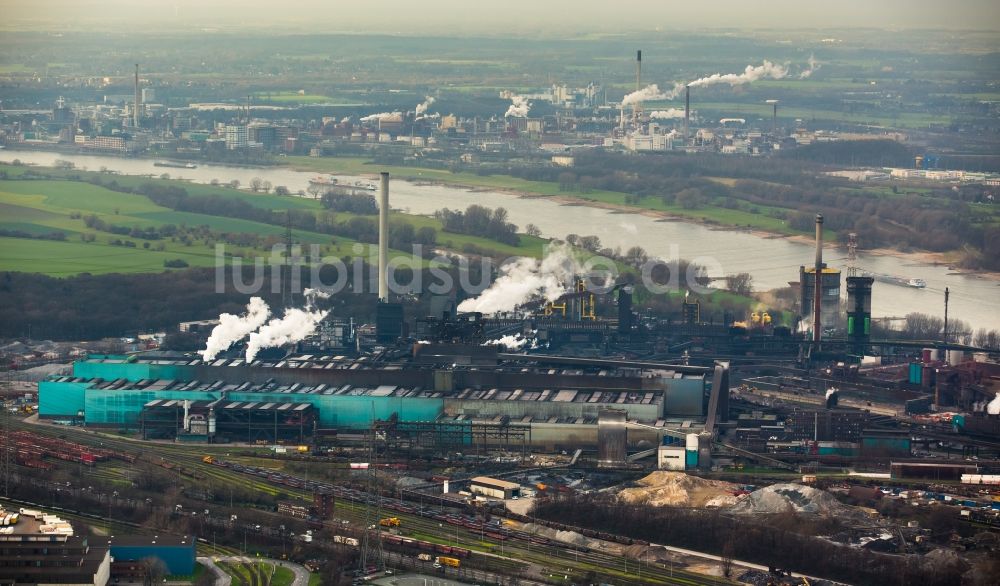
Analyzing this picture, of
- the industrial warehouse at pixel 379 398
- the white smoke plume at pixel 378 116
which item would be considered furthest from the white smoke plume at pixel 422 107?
the industrial warehouse at pixel 379 398

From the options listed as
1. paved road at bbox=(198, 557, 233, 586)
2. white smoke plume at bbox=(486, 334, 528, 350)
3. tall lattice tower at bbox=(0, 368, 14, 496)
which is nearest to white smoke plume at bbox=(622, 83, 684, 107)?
white smoke plume at bbox=(486, 334, 528, 350)

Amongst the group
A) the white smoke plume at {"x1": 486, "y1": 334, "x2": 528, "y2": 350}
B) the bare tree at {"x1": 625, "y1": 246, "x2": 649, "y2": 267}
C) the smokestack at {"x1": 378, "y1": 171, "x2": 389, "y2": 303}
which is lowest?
the white smoke plume at {"x1": 486, "y1": 334, "x2": 528, "y2": 350}

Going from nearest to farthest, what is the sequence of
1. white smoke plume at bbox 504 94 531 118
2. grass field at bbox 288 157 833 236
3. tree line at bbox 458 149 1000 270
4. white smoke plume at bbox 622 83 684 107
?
tree line at bbox 458 149 1000 270, grass field at bbox 288 157 833 236, white smoke plume at bbox 504 94 531 118, white smoke plume at bbox 622 83 684 107

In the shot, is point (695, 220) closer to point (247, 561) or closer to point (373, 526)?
point (373, 526)

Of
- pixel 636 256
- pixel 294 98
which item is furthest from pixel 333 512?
pixel 294 98

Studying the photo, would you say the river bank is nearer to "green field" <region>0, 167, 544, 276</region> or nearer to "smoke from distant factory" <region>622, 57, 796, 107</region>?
"green field" <region>0, 167, 544, 276</region>

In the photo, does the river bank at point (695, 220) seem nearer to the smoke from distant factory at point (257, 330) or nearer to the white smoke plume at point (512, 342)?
the white smoke plume at point (512, 342)
